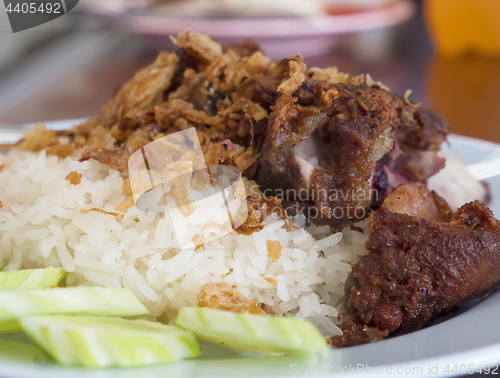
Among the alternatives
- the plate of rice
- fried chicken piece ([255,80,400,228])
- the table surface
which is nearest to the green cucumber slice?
the plate of rice

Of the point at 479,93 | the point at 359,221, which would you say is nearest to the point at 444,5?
the point at 479,93

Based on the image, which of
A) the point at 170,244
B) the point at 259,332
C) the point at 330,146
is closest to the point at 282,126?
the point at 330,146

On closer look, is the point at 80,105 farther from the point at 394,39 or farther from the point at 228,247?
the point at 394,39

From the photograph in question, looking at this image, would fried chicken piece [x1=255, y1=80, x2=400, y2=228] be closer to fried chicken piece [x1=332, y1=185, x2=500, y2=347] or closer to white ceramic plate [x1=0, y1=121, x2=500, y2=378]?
fried chicken piece [x1=332, y1=185, x2=500, y2=347]

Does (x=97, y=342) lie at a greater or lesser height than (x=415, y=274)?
greater

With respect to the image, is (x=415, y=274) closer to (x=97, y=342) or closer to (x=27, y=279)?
(x=97, y=342)

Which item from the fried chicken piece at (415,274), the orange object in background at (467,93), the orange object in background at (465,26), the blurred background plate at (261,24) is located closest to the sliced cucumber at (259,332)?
the fried chicken piece at (415,274)

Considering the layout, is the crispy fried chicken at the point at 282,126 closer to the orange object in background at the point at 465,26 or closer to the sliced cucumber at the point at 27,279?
the sliced cucumber at the point at 27,279
